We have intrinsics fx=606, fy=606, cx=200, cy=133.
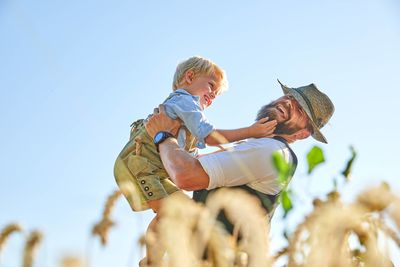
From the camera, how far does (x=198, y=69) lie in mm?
4086

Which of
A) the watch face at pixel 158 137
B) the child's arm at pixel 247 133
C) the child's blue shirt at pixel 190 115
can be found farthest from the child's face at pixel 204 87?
the watch face at pixel 158 137

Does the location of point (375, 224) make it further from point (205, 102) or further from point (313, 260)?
point (205, 102)

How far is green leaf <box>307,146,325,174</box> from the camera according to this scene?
1229mm

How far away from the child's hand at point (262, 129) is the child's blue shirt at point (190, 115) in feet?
0.77

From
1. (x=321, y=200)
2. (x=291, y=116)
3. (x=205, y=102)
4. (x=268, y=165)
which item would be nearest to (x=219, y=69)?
(x=205, y=102)

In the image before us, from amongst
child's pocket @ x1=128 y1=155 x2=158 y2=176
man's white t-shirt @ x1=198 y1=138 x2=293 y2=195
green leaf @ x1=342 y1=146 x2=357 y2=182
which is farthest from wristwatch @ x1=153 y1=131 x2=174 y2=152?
green leaf @ x1=342 y1=146 x2=357 y2=182

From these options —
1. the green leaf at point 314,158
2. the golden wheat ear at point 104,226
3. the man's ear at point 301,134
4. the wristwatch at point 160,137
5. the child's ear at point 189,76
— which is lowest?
the man's ear at point 301,134

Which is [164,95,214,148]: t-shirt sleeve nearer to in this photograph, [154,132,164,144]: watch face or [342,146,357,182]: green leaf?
[154,132,164,144]: watch face

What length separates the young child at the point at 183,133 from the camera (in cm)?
333

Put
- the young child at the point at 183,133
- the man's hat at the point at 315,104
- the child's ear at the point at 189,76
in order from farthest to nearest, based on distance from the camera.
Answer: the child's ear at the point at 189,76, the man's hat at the point at 315,104, the young child at the point at 183,133

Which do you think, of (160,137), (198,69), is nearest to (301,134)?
(198,69)

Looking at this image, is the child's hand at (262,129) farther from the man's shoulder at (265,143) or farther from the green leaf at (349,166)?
the green leaf at (349,166)

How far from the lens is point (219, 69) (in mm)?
4215

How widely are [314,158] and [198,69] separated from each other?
2905 mm
